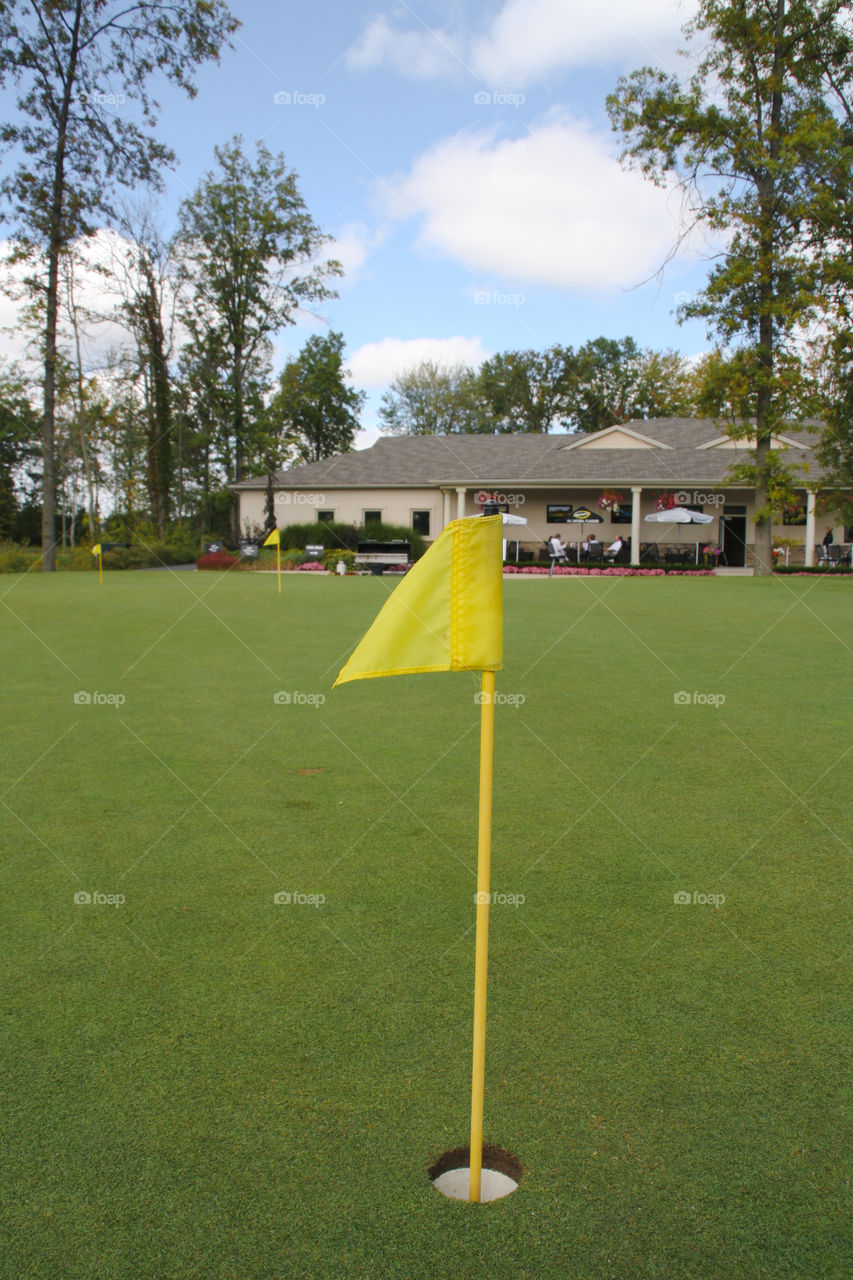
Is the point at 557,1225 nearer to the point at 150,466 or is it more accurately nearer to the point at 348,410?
the point at 150,466

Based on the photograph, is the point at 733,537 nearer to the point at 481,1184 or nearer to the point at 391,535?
the point at 391,535

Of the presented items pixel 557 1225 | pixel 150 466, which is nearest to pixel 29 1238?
pixel 557 1225

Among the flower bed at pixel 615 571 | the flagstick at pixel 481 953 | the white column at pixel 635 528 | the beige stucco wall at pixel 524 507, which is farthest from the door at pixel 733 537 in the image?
the flagstick at pixel 481 953

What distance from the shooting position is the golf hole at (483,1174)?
244cm

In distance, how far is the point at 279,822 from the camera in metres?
5.43

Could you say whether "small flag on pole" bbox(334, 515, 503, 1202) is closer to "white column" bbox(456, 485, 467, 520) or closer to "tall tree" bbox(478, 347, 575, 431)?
"white column" bbox(456, 485, 467, 520)

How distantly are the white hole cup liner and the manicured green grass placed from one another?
5 cm

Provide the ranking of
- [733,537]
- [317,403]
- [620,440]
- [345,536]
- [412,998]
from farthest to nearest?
[317,403]
[620,440]
[733,537]
[345,536]
[412,998]

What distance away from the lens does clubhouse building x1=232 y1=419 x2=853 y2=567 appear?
→ 38.8 metres

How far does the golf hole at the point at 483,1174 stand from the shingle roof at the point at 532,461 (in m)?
37.3

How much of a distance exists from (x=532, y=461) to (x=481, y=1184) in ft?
137

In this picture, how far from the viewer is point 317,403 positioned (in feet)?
187

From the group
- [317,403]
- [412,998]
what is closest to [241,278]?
[317,403]

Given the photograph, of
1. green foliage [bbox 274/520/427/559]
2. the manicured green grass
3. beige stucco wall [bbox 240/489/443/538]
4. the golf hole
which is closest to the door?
beige stucco wall [bbox 240/489/443/538]
